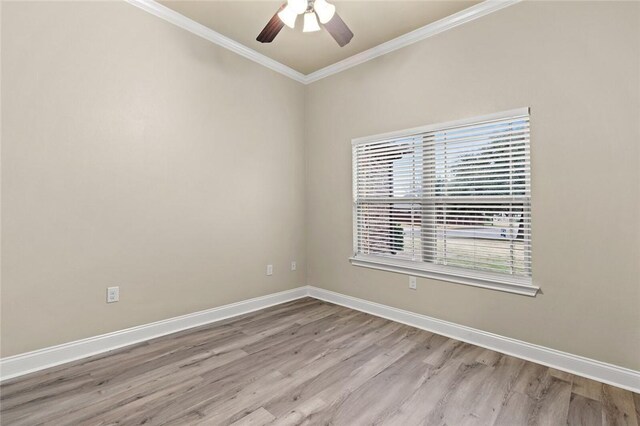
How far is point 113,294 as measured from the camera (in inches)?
101

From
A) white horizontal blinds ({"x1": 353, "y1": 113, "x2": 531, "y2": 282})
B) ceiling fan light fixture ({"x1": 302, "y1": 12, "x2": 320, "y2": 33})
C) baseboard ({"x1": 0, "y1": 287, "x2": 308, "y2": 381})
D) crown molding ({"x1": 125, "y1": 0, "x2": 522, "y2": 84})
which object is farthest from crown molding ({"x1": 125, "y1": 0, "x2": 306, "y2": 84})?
baseboard ({"x1": 0, "y1": 287, "x2": 308, "y2": 381})

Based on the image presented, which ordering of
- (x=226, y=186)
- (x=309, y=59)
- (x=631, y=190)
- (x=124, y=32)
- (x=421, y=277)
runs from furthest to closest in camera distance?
1. (x=309, y=59)
2. (x=226, y=186)
3. (x=421, y=277)
4. (x=124, y=32)
5. (x=631, y=190)

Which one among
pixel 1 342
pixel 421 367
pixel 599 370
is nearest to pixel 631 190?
pixel 599 370

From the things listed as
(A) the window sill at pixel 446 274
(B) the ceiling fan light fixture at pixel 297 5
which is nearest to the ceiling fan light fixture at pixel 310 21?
(B) the ceiling fan light fixture at pixel 297 5

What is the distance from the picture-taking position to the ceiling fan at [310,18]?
2160 millimetres

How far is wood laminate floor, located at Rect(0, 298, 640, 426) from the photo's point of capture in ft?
5.77

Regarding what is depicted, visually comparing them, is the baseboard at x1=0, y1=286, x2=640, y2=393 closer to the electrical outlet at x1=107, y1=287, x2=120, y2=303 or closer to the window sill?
the electrical outlet at x1=107, y1=287, x2=120, y2=303

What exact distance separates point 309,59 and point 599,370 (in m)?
3.82

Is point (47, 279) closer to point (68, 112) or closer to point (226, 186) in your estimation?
point (68, 112)

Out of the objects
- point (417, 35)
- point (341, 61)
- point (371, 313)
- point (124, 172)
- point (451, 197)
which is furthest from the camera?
point (341, 61)

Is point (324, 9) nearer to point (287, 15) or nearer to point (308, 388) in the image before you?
point (287, 15)

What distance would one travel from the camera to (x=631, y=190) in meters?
2.06

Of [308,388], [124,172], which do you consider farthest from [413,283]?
[124,172]

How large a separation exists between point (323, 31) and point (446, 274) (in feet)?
8.59
